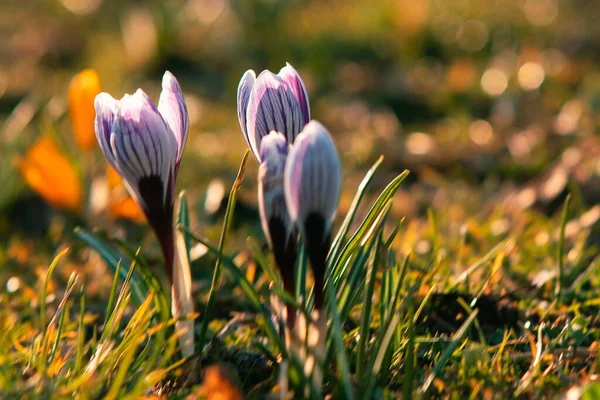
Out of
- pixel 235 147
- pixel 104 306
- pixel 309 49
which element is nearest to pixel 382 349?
pixel 104 306

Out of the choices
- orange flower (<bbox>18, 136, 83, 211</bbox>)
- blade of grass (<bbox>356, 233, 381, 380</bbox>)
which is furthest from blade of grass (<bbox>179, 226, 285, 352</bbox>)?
orange flower (<bbox>18, 136, 83, 211</bbox>)

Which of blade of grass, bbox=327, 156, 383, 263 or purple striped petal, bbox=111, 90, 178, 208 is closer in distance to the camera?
purple striped petal, bbox=111, 90, 178, 208

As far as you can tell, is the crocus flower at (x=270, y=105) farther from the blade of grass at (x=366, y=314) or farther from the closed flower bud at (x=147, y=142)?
the blade of grass at (x=366, y=314)

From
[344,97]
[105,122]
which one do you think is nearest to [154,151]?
[105,122]

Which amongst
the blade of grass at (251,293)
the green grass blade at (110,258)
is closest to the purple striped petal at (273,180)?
the blade of grass at (251,293)

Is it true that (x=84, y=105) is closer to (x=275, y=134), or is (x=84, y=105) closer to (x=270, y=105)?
(x=270, y=105)

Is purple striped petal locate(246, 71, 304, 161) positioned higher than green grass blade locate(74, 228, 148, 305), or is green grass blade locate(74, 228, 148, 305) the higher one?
purple striped petal locate(246, 71, 304, 161)

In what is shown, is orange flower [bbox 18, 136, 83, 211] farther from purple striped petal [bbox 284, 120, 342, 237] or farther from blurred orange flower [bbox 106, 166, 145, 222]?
purple striped petal [bbox 284, 120, 342, 237]
